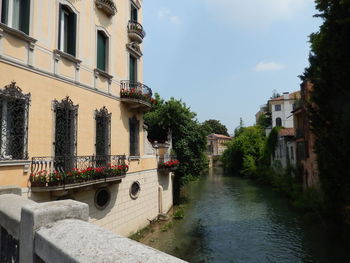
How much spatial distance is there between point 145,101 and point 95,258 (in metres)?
11.3

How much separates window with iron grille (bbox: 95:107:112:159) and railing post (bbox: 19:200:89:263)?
8.26 m

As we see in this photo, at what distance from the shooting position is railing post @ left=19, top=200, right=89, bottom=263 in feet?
6.81

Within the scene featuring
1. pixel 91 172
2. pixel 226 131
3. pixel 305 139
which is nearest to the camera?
pixel 91 172

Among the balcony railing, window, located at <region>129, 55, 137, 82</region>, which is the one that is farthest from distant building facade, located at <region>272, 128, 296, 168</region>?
window, located at <region>129, 55, 137, 82</region>

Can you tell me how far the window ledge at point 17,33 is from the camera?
6691 mm

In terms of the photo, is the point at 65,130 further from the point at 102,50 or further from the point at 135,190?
the point at 135,190

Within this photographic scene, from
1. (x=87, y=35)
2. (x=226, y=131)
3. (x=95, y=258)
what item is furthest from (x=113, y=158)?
(x=226, y=131)

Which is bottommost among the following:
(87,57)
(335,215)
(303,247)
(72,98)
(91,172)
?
(303,247)

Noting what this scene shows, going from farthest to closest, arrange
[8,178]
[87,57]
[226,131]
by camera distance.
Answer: [226,131], [87,57], [8,178]

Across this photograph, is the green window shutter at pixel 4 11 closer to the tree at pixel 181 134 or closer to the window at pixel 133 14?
the window at pixel 133 14

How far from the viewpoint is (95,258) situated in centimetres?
146

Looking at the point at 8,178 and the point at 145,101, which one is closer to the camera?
the point at 8,178

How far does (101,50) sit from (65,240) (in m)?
10.5

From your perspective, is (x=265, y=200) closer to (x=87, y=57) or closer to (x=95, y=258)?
(x=87, y=57)
